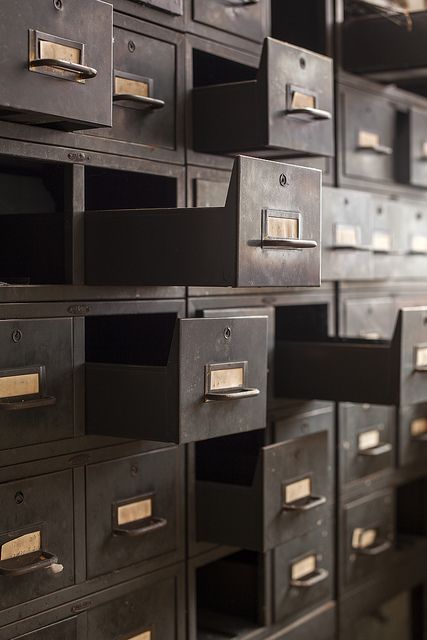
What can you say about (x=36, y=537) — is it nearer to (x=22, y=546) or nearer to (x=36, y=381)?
(x=22, y=546)

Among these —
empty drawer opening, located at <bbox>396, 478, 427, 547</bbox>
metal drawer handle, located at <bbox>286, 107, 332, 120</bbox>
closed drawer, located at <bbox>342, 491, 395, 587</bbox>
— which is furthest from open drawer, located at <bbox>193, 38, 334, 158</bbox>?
empty drawer opening, located at <bbox>396, 478, 427, 547</bbox>

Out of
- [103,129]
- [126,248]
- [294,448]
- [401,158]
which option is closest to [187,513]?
[294,448]

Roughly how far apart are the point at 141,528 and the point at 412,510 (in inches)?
59.4

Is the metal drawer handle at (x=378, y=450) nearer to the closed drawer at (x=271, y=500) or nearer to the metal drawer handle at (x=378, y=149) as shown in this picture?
the closed drawer at (x=271, y=500)

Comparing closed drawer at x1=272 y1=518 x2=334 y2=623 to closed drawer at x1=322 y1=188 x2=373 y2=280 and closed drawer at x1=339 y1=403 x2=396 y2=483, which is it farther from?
closed drawer at x1=322 y1=188 x2=373 y2=280

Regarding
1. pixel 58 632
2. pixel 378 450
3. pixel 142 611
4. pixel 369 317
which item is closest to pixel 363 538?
pixel 378 450

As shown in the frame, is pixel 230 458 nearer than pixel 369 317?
Yes

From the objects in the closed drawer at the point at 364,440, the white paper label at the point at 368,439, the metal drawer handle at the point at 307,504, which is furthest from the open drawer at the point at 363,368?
the white paper label at the point at 368,439

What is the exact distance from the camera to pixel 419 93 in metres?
3.15

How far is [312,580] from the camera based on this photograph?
8.27 feet

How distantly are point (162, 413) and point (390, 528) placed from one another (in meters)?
1.38

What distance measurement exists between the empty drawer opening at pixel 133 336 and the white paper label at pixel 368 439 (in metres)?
0.83

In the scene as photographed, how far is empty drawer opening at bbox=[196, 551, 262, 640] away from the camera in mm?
2412

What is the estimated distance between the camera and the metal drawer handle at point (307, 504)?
7.14 ft
